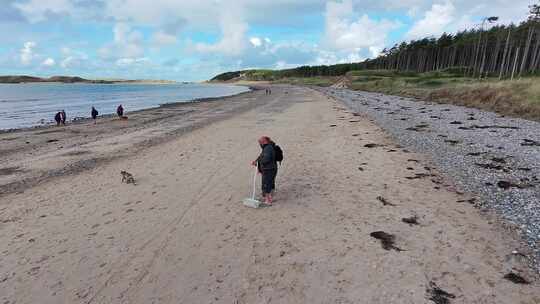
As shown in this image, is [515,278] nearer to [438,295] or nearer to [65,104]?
[438,295]

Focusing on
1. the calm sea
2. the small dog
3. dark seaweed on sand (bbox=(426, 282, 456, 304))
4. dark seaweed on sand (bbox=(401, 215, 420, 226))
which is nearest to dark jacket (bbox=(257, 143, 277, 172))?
dark seaweed on sand (bbox=(401, 215, 420, 226))

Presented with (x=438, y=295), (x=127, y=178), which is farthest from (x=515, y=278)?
(x=127, y=178)

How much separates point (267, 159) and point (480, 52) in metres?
99.2

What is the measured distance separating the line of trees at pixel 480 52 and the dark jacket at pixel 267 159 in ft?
191

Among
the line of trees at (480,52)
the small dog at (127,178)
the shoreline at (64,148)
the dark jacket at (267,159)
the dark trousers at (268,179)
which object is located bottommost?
the shoreline at (64,148)

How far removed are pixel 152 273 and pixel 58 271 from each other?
185cm

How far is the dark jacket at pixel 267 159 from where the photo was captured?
371 inches

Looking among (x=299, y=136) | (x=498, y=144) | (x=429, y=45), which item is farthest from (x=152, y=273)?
(x=429, y=45)

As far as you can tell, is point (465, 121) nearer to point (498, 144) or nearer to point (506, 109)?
point (506, 109)

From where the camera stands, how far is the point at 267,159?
30.9 ft

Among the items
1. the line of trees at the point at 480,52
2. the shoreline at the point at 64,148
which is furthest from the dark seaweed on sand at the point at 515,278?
the line of trees at the point at 480,52

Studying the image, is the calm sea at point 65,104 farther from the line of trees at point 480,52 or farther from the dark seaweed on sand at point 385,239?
the line of trees at point 480,52

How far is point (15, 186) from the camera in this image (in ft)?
40.5

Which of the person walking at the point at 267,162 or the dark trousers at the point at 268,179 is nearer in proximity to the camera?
the person walking at the point at 267,162
